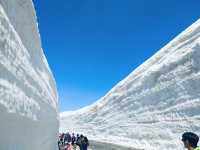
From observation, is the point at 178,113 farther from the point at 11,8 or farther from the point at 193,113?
the point at 11,8

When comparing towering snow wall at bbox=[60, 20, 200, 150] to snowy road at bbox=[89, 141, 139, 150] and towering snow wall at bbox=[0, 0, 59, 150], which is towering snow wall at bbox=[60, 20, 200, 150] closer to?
snowy road at bbox=[89, 141, 139, 150]

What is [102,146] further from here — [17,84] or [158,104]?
[17,84]

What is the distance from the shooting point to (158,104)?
44.4 metres

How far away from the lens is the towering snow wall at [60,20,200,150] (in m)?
38.3

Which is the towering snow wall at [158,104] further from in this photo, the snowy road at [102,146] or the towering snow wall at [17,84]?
the towering snow wall at [17,84]

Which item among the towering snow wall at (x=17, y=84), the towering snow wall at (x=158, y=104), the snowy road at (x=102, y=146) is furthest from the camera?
the towering snow wall at (x=158, y=104)

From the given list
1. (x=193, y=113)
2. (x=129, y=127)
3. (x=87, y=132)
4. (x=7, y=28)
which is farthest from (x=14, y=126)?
(x=87, y=132)

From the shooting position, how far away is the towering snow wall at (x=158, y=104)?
3831 centimetres

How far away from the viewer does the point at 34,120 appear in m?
9.48

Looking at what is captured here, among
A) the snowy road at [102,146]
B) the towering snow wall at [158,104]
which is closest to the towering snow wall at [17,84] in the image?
the snowy road at [102,146]

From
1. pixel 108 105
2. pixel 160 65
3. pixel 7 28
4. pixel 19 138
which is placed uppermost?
pixel 160 65

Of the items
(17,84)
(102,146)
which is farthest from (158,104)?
(17,84)

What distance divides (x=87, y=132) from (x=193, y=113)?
771 inches

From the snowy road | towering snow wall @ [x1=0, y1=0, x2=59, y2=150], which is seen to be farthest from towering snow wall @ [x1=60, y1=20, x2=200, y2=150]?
towering snow wall @ [x1=0, y1=0, x2=59, y2=150]
